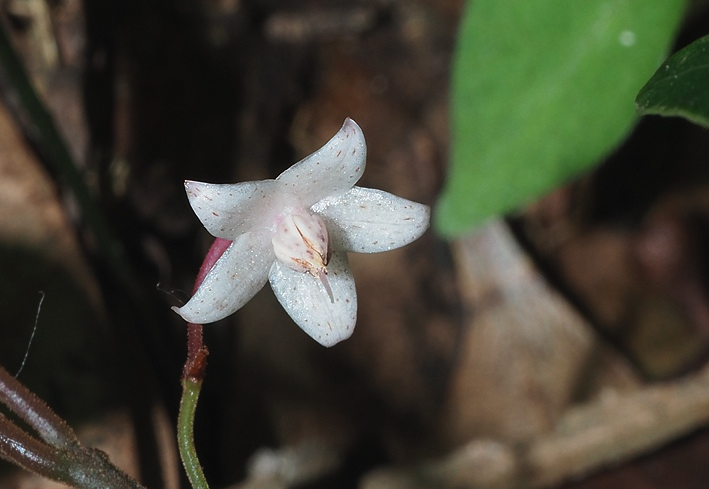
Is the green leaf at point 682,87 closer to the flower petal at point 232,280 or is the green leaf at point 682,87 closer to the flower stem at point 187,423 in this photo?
the flower petal at point 232,280

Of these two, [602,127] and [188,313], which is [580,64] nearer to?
[602,127]

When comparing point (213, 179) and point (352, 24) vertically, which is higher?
point (352, 24)

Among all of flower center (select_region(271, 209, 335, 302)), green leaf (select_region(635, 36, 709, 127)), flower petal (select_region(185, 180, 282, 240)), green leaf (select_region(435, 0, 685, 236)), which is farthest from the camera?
green leaf (select_region(435, 0, 685, 236))

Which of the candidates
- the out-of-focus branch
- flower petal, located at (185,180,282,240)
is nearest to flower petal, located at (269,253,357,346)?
flower petal, located at (185,180,282,240)

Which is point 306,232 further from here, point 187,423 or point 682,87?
point 682,87

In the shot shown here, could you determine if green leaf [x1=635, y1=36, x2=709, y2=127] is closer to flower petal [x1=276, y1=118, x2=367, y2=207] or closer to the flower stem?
flower petal [x1=276, y1=118, x2=367, y2=207]

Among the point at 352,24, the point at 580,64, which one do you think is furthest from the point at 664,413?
the point at 352,24

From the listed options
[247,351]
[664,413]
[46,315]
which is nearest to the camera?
[46,315]

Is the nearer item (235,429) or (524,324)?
(235,429)
